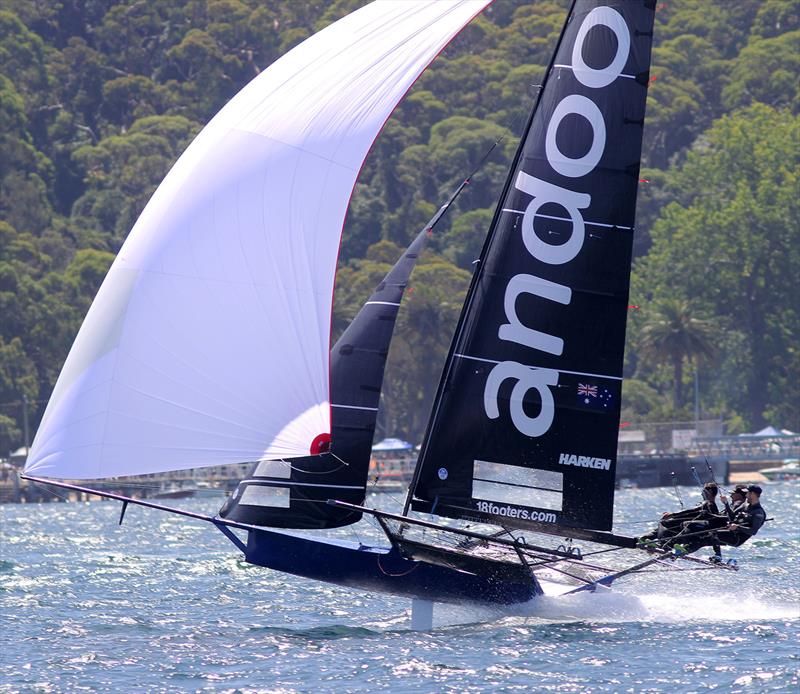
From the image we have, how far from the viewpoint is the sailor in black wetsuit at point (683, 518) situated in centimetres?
1625

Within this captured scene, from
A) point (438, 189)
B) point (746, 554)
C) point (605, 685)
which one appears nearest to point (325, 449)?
point (605, 685)

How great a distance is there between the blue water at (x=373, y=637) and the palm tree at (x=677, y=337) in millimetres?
51291

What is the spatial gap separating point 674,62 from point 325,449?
98.8m

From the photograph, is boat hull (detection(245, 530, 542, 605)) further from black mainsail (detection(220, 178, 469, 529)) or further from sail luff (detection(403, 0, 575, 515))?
sail luff (detection(403, 0, 575, 515))

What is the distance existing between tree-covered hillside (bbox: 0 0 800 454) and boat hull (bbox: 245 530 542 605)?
55.0 metres

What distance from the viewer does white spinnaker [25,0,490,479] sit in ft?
48.2

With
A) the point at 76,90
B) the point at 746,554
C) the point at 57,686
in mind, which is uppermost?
the point at 76,90

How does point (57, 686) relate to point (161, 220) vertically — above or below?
below

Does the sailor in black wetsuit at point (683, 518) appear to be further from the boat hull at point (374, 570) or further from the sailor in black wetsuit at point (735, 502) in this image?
the boat hull at point (374, 570)

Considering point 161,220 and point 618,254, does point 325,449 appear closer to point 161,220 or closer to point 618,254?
point 161,220

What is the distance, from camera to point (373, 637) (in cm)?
1633

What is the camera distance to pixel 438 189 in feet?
321

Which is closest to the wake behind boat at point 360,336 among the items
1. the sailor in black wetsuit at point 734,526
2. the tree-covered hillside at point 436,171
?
the sailor in black wetsuit at point 734,526

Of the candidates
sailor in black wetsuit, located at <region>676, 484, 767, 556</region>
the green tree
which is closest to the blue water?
sailor in black wetsuit, located at <region>676, 484, 767, 556</region>
